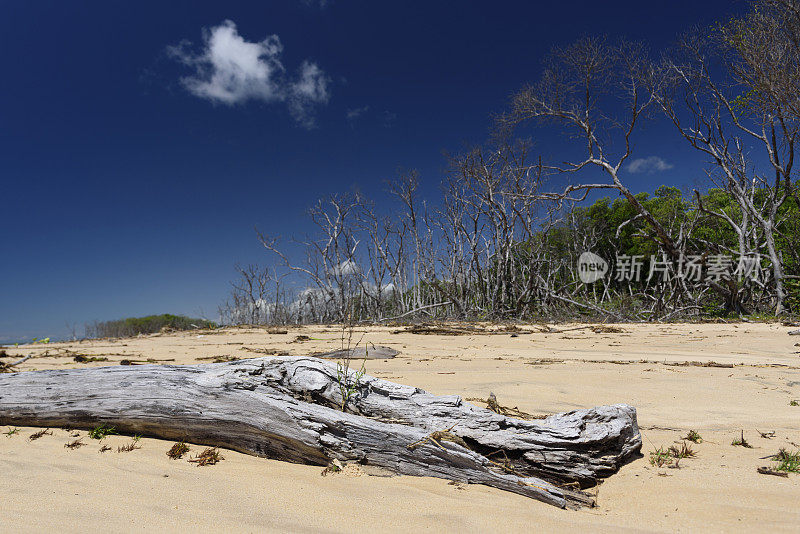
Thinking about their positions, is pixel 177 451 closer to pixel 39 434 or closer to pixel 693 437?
pixel 39 434

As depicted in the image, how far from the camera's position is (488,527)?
4.93ft

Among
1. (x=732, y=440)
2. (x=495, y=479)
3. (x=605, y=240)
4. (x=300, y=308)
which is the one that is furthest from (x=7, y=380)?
(x=605, y=240)

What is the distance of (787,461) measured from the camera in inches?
79.0

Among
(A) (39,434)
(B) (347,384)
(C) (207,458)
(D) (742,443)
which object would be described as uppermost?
(B) (347,384)

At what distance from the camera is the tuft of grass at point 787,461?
1.96 m

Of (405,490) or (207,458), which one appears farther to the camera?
(207,458)

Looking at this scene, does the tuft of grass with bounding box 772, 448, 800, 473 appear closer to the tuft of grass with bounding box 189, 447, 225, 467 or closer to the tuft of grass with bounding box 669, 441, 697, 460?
the tuft of grass with bounding box 669, 441, 697, 460

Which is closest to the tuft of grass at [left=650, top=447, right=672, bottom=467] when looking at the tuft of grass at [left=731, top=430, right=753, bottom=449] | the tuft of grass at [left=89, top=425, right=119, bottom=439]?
the tuft of grass at [left=731, top=430, right=753, bottom=449]

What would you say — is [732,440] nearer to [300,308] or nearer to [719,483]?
[719,483]

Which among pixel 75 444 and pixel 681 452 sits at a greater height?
pixel 75 444

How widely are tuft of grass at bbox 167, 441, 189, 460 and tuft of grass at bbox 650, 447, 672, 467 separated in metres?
2.53

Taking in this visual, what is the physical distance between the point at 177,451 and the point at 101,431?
2.33 feet

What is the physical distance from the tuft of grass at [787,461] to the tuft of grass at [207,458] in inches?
111

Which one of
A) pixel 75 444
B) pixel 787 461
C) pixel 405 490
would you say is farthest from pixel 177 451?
pixel 787 461
